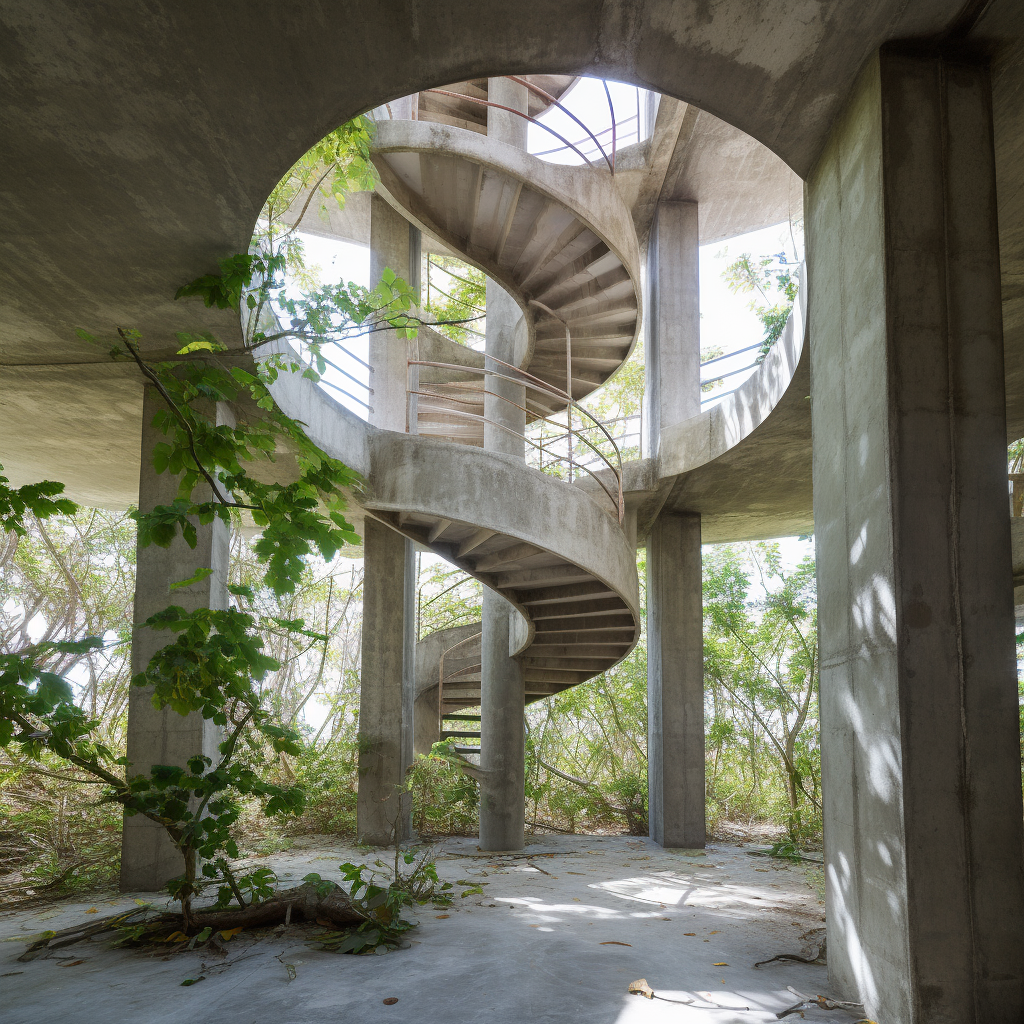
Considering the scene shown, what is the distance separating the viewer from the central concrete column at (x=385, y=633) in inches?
290

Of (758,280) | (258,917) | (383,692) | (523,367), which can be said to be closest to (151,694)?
(258,917)

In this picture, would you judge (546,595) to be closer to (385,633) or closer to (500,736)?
(500,736)

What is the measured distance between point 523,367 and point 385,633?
3.01 m

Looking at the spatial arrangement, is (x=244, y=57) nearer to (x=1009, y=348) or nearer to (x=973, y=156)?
(x=973, y=156)

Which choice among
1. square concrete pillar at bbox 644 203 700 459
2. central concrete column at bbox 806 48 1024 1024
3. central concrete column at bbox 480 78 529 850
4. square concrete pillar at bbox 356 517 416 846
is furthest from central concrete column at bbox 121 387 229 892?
square concrete pillar at bbox 644 203 700 459

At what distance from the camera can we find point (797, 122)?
3145mm

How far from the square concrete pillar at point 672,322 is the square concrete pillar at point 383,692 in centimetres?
288

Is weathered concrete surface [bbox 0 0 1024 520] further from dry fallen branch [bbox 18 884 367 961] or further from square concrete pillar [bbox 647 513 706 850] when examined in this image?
square concrete pillar [bbox 647 513 706 850]

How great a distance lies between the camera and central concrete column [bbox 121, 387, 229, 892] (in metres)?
4.75

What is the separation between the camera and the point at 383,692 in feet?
24.8

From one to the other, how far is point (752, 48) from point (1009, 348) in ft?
11.5

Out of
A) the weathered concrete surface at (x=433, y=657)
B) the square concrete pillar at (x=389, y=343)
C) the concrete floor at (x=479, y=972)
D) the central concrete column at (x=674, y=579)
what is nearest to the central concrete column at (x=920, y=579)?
the concrete floor at (x=479, y=972)

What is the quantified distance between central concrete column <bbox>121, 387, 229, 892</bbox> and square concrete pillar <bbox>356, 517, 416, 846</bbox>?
247 cm

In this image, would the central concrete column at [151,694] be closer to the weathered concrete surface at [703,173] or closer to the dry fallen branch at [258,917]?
the dry fallen branch at [258,917]
